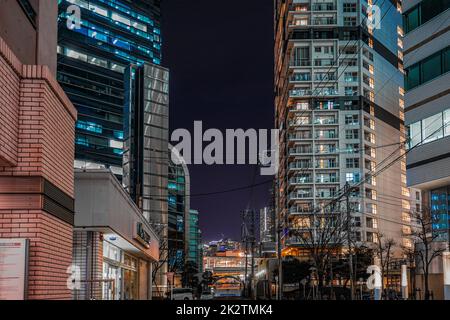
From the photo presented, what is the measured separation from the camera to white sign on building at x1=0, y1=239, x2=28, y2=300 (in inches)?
482

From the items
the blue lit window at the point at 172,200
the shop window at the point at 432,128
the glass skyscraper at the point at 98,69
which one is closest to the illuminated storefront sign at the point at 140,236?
the shop window at the point at 432,128

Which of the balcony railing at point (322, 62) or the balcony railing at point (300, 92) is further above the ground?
the balcony railing at point (322, 62)

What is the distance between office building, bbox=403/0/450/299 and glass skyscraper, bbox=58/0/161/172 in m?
87.4

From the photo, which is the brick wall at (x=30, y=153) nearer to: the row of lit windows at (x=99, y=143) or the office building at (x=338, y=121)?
the office building at (x=338, y=121)

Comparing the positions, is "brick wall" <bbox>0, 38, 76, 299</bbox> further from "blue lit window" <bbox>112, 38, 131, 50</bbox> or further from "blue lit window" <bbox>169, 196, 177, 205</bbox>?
"blue lit window" <bbox>169, 196, 177, 205</bbox>

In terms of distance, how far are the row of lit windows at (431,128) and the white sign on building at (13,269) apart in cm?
3764

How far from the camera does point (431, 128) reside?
160 feet

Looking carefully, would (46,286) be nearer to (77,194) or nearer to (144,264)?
(77,194)

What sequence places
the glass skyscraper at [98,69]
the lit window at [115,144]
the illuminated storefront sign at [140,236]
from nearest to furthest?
1. the illuminated storefront sign at [140,236]
2. the glass skyscraper at [98,69]
3. the lit window at [115,144]

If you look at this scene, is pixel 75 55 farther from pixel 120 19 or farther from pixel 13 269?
pixel 13 269

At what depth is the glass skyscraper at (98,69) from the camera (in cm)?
13775

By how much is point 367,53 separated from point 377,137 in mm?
15889

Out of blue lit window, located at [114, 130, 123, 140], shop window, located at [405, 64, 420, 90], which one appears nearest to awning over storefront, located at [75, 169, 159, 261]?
shop window, located at [405, 64, 420, 90]

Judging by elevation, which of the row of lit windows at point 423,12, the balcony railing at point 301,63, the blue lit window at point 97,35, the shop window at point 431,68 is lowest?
the shop window at point 431,68
